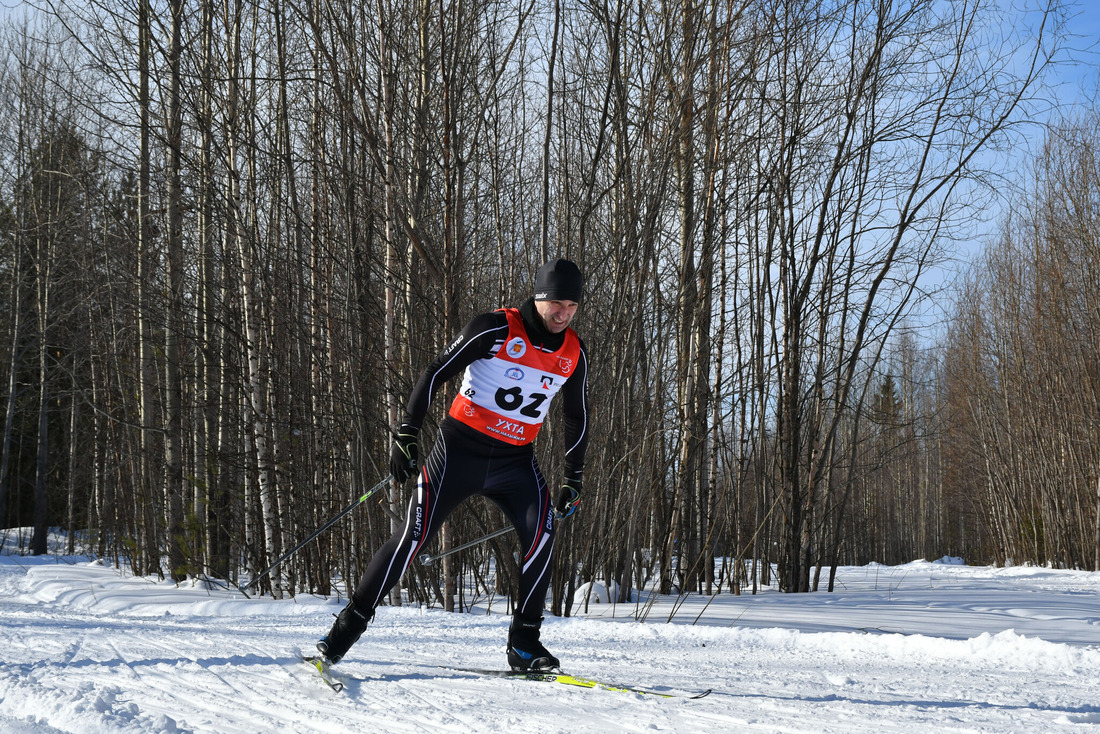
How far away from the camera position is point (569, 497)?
376cm

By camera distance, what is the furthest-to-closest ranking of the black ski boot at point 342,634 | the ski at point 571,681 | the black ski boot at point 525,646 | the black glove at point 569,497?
the black glove at point 569,497, the black ski boot at point 525,646, the black ski boot at point 342,634, the ski at point 571,681

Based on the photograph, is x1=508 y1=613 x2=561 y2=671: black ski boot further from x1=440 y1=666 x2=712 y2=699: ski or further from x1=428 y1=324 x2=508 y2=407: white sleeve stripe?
x1=428 y1=324 x2=508 y2=407: white sleeve stripe

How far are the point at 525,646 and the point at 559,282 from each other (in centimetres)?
156

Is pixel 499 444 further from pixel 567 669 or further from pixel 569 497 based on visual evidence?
pixel 567 669

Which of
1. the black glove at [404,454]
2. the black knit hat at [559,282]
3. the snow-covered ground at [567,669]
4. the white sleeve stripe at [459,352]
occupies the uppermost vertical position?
the black knit hat at [559,282]

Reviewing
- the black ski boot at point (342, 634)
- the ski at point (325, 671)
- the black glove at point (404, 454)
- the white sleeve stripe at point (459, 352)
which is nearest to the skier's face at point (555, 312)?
the white sleeve stripe at point (459, 352)

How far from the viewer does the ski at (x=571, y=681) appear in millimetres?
2979

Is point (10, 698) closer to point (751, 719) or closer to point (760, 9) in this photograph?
point (751, 719)

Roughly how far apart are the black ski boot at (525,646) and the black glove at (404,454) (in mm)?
795

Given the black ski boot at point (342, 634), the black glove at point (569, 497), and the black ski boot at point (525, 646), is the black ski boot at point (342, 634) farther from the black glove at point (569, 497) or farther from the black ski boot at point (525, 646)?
the black glove at point (569, 497)

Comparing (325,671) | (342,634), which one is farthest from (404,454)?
(325,671)

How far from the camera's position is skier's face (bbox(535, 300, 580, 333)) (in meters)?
3.36

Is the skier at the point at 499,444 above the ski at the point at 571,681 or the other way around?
above

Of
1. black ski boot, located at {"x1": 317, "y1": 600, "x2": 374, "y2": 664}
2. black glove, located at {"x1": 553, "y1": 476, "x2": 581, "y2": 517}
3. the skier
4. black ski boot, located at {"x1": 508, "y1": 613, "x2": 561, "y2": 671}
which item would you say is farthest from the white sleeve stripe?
black ski boot, located at {"x1": 508, "y1": 613, "x2": 561, "y2": 671}
